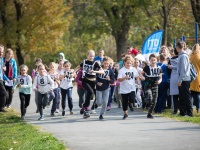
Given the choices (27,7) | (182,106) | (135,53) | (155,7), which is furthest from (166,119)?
(27,7)

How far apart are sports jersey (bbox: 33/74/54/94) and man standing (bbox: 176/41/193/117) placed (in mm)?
3627

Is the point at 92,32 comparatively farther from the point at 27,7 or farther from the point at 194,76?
the point at 194,76

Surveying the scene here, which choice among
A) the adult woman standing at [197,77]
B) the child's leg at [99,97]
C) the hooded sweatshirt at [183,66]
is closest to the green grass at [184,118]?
the adult woman standing at [197,77]

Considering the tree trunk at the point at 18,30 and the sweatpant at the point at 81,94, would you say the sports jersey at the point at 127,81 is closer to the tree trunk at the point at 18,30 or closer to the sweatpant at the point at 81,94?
the sweatpant at the point at 81,94

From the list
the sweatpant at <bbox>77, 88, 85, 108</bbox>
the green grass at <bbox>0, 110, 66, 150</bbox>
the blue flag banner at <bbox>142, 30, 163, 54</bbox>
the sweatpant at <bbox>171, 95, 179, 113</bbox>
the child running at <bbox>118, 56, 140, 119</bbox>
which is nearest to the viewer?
the green grass at <bbox>0, 110, 66, 150</bbox>

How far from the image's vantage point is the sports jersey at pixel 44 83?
55.2ft

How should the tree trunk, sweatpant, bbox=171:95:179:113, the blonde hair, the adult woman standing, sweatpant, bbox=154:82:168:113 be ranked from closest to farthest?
the blonde hair
the adult woman standing
sweatpant, bbox=171:95:179:113
sweatpant, bbox=154:82:168:113
the tree trunk

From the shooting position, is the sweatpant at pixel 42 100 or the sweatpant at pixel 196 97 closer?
the sweatpant at pixel 42 100

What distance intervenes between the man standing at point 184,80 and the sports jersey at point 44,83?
3627 mm

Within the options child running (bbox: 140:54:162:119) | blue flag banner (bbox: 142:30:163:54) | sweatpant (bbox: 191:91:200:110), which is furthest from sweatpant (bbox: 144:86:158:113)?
blue flag banner (bbox: 142:30:163:54)

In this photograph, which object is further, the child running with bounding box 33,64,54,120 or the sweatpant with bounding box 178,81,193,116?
the child running with bounding box 33,64,54,120

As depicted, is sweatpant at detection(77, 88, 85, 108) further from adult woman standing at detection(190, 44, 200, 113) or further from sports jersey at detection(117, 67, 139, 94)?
adult woman standing at detection(190, 44, 200, 113)

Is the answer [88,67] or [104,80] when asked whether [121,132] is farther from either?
[88,67]

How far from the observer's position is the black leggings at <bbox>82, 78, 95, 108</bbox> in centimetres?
1684
